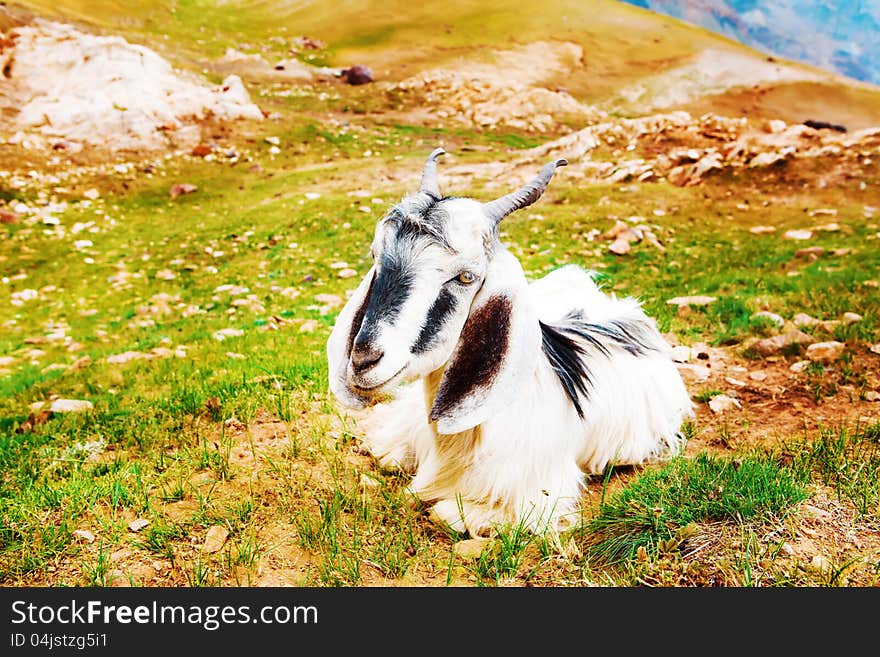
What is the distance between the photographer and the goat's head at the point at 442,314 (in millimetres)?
2809

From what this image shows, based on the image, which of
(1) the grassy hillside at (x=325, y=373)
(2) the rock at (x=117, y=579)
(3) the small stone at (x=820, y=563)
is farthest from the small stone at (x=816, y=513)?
(2) the rock at (x=117, y=579)

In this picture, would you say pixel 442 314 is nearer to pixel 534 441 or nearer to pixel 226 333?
pixel 534 441

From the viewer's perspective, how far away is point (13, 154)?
16547 mm

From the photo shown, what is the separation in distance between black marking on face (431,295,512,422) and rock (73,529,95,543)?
191 cm

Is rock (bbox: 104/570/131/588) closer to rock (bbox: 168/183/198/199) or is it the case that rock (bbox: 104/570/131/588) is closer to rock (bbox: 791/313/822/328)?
rock (bbox: 791/313/822/328)

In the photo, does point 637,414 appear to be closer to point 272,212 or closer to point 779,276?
point 779,276

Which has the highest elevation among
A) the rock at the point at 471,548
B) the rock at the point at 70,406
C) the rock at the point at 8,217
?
the rock at the point at 471,548

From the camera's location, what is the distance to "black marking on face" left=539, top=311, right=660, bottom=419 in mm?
3830

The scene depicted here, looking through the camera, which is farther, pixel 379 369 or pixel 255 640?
pixel 379 369

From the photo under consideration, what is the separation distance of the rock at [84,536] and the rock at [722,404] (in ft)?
14.3

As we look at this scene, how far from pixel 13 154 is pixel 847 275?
783 inches

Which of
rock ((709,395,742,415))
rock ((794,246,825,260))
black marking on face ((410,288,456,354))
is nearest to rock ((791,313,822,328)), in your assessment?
rock ((709,395,742,415))

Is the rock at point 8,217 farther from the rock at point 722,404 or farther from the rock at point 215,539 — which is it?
the rock at point 722,404

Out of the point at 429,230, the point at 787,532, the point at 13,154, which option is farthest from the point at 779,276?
the point at 13,154
